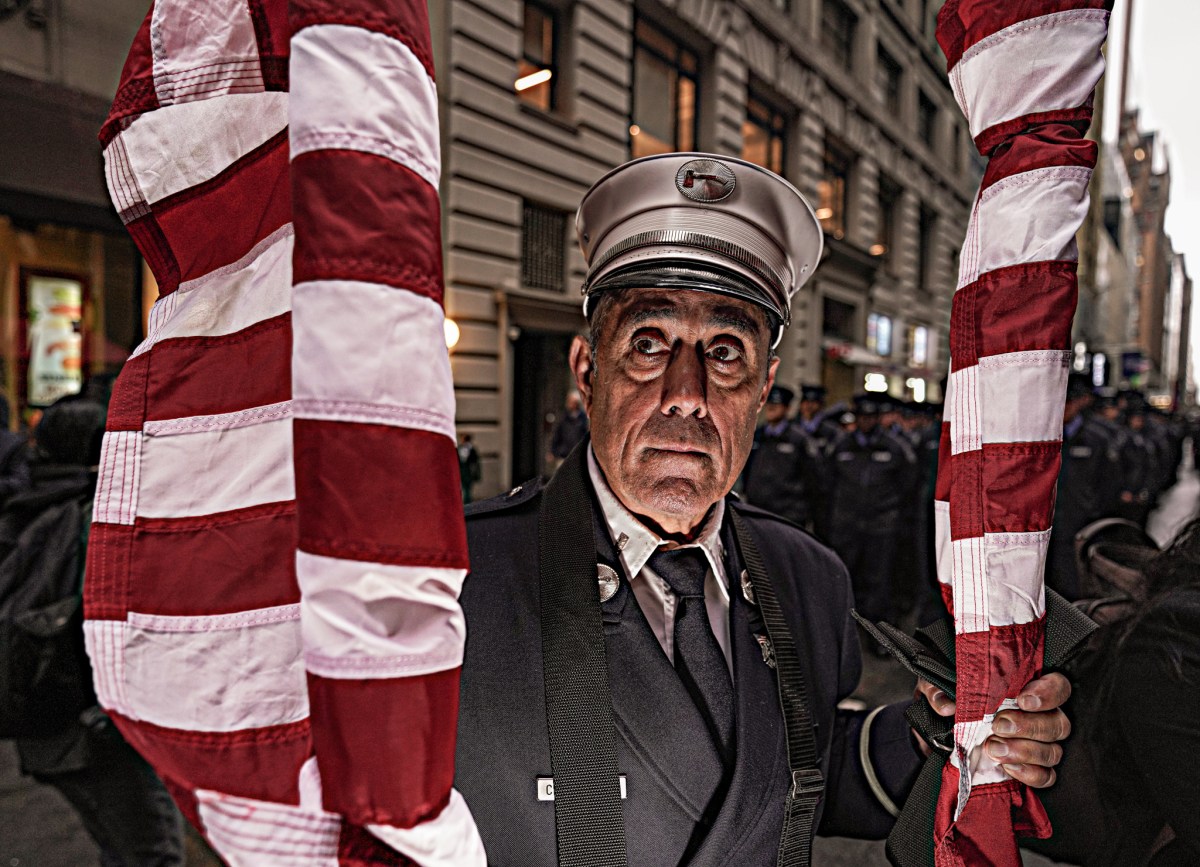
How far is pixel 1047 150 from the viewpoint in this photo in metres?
1.18

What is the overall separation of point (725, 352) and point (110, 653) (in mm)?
1252

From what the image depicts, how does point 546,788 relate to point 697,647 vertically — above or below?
below

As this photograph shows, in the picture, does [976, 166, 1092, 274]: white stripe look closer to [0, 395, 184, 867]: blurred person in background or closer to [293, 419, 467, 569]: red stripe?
[293, 419, 467, 569]: red stripe

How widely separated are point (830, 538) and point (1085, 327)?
52.9 meters

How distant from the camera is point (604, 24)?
39.8 feet

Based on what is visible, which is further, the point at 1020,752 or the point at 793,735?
the point at 793,735

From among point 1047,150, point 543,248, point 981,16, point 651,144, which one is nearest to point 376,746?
point 1047,150

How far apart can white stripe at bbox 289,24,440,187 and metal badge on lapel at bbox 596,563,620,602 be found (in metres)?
0.90

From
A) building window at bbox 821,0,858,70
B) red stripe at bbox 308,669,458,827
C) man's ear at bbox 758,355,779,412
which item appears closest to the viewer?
red stripe at bbox 308,669,458,827

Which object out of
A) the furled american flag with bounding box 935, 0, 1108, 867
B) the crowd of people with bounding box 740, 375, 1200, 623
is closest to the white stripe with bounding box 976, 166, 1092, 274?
the furled american flag with bounding box 935, 0, 1108, 867

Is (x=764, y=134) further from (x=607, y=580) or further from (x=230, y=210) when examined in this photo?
(x=230, y=210)

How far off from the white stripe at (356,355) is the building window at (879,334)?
76.1ft

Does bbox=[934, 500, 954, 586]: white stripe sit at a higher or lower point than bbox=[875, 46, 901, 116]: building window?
lower

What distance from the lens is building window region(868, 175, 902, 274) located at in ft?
78.4
